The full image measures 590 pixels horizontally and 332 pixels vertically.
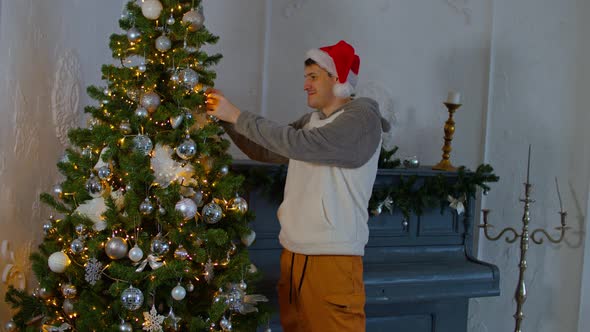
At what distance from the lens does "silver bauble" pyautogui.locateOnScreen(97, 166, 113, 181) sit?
71.1 inches

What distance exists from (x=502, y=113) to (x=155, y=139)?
2560mm

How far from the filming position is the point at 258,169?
2.71 meters

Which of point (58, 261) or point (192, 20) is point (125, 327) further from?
point (192, 20)

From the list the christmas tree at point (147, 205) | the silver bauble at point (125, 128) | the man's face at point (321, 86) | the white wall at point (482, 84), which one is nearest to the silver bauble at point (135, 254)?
the christmas tree at point (147, 205)

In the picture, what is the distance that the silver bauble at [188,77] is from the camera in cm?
185

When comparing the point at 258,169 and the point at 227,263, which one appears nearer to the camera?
the point at 227,263

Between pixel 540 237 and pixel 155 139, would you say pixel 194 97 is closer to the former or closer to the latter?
pixel 155 139

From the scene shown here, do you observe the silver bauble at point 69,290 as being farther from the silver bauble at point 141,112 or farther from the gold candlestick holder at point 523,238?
the gold candlestick holder at point 523,238

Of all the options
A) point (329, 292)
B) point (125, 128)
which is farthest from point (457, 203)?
point (125, 128)

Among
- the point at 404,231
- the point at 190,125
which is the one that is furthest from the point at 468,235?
the point at 190,125

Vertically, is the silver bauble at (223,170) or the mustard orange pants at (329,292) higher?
the silver bauble at (223,170)

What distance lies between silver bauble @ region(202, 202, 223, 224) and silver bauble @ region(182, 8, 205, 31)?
510 millimetres

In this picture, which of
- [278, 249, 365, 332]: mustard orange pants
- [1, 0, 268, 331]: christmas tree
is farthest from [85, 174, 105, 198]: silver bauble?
[278, 249, 365, 332]: mustard orange pants

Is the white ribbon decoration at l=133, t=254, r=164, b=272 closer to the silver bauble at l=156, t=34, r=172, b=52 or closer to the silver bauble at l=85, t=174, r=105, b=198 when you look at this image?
the silver bauble at l=85, t=174, r=105, b=198
